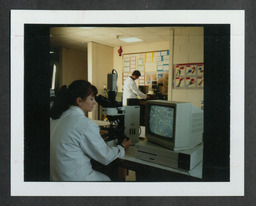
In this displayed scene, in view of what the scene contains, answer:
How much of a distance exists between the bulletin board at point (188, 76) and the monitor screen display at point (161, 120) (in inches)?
94.3

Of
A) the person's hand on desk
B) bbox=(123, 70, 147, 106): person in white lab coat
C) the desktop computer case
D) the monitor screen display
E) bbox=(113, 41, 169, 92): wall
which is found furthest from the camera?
bbox=(113, 41, 169, 92): wall

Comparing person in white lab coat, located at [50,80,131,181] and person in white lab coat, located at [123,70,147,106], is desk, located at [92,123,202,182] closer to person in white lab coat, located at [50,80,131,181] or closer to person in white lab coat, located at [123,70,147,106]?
person in white lab coat, located at [50,80,131,181]

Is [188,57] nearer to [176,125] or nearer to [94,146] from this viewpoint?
[176,125]

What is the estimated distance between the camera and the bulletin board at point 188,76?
356 cm

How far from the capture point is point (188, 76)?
369cm

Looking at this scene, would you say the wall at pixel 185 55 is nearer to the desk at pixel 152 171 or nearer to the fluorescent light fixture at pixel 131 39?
the fluorescent light fixture at pixel 131 39

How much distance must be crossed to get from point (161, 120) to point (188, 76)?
2.63 m

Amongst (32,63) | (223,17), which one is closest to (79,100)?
(32,63)

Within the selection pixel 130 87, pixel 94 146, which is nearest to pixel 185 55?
pixel 130 87

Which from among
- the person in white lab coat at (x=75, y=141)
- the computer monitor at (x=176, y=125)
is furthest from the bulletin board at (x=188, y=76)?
the person in white lab coat at (x=75, y=141)

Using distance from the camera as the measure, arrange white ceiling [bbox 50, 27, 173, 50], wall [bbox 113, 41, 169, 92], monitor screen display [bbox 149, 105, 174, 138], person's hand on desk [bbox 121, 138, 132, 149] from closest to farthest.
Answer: monitor screen display [bbox 149, 105, 174, 138] → person's hand on desk [bbox 121, 138, 132, 149] → white ceiling [bbox 50, 27, 173, 50] → wall [bbox 113, 41, 169, 92]

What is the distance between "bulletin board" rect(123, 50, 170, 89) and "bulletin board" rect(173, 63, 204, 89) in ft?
3.62

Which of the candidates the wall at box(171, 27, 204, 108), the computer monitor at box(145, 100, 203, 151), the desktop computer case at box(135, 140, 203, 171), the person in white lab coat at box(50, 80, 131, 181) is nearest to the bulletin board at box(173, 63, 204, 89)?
the wall at box(171, 27, 204, 108)

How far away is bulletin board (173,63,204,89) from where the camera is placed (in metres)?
3.56
